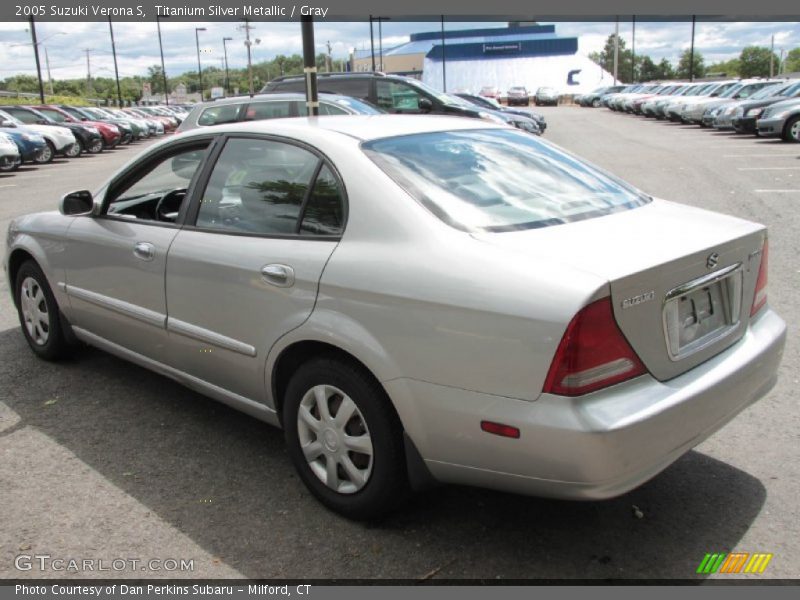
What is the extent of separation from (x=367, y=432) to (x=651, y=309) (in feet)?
3.77

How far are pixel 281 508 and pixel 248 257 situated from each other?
1093mm

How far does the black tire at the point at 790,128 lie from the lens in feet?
64.1

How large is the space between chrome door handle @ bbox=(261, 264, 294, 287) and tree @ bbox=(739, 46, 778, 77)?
480 feet

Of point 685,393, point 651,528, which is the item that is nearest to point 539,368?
point 685,393

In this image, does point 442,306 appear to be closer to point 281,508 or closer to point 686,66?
point 281,508

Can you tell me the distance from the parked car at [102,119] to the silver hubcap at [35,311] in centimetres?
2586

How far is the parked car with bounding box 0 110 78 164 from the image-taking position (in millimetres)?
21484

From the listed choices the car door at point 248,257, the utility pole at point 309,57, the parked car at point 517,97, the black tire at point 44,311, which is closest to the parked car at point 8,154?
the utility pole at point 309,57

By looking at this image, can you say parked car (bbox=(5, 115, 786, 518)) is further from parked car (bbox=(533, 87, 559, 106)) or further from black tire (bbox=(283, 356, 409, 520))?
parked car (bbox=(533, 87, 559, 106))

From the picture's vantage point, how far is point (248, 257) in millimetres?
3391

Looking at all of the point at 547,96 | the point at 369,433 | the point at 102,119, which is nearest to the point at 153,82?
the point at 547,96

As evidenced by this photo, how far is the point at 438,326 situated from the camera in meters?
2.67

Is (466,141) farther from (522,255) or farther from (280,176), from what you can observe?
(522,255)

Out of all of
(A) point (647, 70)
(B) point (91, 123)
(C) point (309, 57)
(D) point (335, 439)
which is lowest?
(D) point (335, 439)
